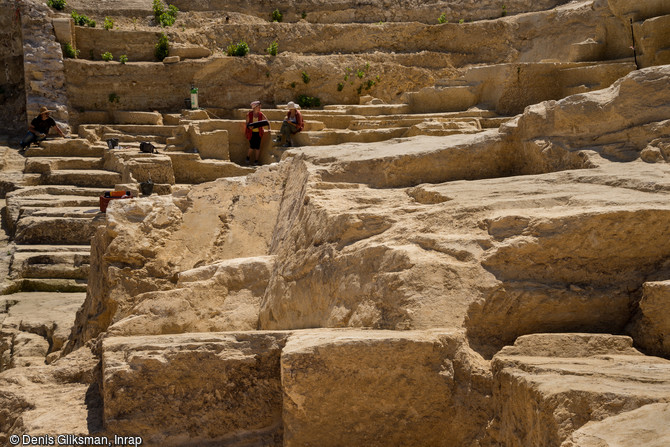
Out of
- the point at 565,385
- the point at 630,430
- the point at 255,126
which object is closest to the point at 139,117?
the point at 255,126

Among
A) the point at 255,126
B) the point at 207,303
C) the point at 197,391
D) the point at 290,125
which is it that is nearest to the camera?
the point at 197,391

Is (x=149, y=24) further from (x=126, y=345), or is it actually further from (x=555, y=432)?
(x=555, y=432)

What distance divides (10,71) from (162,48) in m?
3.99

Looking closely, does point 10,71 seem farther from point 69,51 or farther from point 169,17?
point 169,17

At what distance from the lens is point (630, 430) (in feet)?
6.82

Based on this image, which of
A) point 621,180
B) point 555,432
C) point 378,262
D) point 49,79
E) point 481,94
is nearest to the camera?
point 555,432

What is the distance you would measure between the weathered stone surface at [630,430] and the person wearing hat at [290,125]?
1097 centimetres

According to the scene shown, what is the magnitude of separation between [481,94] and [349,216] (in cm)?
1031

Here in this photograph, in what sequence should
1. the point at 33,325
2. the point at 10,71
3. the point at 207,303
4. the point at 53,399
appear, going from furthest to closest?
the point at 10,71 → the point at 33,325 → the point at 207,303 → the point at 53,399

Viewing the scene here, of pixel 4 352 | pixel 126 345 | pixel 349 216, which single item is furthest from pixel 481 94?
pixel 126 345

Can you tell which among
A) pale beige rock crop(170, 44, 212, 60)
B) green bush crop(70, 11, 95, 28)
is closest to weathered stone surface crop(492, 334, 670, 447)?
pale beige rock crop(170, 44, 212, 60)

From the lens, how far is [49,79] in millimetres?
17078

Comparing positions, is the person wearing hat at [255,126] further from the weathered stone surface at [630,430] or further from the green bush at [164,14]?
the weathered stone surface at [630,430]

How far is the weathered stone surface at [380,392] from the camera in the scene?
9.43 ft
